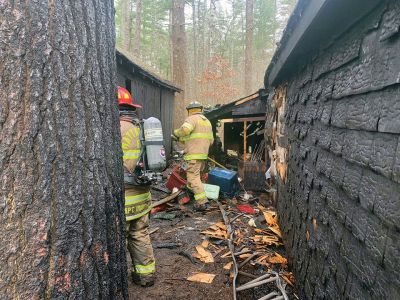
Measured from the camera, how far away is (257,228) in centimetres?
604

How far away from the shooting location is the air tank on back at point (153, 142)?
12.1 feet

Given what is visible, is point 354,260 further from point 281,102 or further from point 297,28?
point 281,102

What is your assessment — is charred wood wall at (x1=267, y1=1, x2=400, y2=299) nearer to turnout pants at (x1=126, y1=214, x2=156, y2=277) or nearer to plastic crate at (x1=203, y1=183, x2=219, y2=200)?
turnout pants at (x1=126, y1=214, x2=156, y2=277)

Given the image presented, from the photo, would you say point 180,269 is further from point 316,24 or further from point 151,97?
point 151,97

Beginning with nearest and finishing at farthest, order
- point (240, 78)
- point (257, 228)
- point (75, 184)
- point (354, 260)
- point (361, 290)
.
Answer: point (75, 184), point (361, 290), point (354, 260), point (257, 228), point (240, 78)

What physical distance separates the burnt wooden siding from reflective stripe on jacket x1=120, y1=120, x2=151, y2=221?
531cm

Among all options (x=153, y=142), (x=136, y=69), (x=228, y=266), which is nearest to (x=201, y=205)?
(x=228, y=266)


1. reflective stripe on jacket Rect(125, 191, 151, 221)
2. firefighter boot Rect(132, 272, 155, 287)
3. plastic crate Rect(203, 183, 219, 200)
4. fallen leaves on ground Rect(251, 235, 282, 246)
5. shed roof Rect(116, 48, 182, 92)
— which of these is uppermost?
shed roof Rect(116, 48, 182, 92)

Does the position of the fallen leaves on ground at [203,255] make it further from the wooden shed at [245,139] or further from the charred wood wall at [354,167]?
the wooden shed at [245,139]

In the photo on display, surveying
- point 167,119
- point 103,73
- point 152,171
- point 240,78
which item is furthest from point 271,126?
point 240,78

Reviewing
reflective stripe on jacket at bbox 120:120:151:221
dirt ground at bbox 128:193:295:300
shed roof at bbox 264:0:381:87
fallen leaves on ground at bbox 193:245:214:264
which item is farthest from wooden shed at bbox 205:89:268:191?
reflective stripe on jacket at bbox 120:120:151:221

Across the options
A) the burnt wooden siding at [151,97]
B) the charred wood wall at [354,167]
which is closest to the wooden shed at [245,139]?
the burnt wooden siding at [151,97]

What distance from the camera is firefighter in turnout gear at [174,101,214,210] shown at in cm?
725

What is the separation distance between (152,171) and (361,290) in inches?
104
